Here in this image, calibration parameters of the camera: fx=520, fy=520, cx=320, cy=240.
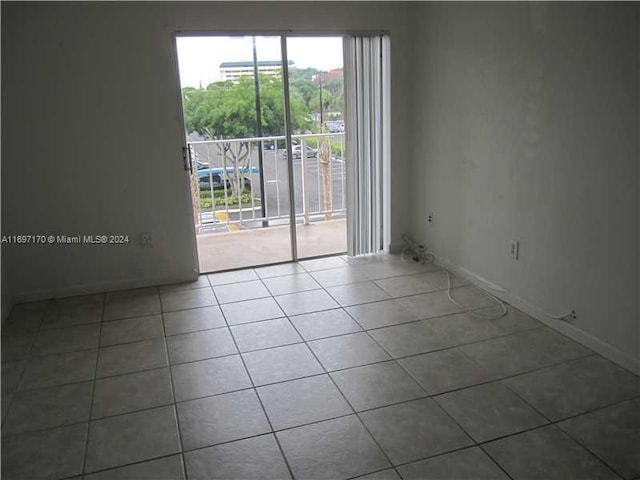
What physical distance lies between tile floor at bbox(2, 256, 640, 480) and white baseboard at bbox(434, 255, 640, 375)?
0.16ft

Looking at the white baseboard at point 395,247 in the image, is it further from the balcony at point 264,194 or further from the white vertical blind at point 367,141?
the balcony at point 264,194

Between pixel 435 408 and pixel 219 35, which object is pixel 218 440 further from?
pixel 219 35

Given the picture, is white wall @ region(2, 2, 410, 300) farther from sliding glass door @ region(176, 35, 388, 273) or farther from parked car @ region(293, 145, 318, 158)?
parked car @ region(293, 145, 318, 158)

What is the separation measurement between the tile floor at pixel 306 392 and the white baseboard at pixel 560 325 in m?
0.05

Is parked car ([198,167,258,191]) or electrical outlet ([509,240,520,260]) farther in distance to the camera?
parked car ([198,167,258,191])

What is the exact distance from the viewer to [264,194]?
18.0 ft

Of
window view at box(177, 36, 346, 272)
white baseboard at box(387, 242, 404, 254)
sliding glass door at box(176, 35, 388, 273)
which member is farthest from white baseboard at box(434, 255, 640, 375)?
window view at box(177, 36, 346, 272)

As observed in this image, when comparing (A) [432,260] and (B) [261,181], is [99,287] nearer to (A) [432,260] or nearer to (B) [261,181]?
(B) [261,181]

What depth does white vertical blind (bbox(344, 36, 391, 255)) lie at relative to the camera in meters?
4.04

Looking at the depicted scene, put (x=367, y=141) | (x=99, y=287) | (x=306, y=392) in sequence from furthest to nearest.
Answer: (x=367, y=141) < (x=99, y=287) < (x=306, y=392)

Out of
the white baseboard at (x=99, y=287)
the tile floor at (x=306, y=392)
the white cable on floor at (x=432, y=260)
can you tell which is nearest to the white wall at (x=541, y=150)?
the white cable on floor at (x=432, y=260)

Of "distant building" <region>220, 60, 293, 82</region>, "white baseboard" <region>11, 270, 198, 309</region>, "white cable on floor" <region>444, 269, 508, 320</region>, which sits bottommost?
"white cable on floor" <region>444, 269, 508, 320</region>

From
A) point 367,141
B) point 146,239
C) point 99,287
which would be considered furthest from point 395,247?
point 99,287

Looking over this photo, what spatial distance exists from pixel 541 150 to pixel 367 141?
157cm
